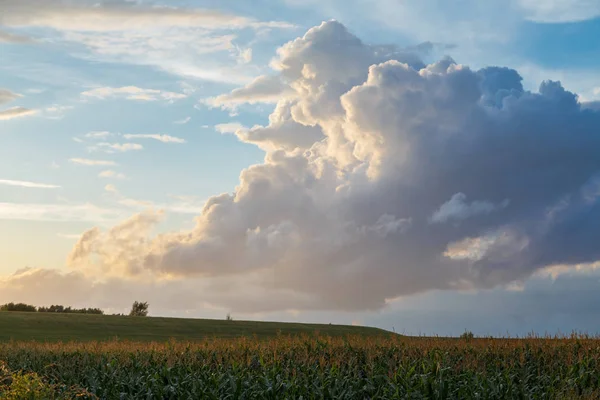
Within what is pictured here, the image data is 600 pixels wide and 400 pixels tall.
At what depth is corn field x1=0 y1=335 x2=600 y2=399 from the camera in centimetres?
1897

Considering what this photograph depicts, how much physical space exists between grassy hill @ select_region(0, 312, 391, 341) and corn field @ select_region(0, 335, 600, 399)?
72.1 ft

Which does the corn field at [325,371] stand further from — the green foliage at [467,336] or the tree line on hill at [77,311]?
the tree line on hill at [77,311]

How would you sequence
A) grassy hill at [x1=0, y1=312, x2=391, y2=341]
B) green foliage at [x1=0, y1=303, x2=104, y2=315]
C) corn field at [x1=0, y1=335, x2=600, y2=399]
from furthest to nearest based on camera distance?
green foliage at [x1=0, y1=303, x2=104, y2=315], grassy hill at [x1=0, y1=312, x2=391, y2=341], corn field at [x1=0, y1=335, x2=600, y2=399]

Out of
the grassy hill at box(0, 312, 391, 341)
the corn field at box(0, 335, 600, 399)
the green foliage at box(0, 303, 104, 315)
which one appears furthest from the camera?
the green foliage at box(0, 303, 104, 315)

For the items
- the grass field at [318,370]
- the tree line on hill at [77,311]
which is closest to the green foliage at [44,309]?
the tree line on hill at [77,311]

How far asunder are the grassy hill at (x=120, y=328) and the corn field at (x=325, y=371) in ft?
72.1

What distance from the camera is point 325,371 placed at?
67.4 ft

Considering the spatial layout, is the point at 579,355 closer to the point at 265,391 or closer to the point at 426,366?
the point at 426,366

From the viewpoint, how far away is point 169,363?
23625 mm

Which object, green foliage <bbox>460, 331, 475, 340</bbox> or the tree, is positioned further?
the tree

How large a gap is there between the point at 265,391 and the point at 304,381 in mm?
1480

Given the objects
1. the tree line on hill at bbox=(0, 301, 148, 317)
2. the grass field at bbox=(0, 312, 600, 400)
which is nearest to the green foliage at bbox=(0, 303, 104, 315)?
the tree line on hill at bbox=(0, 301, 148, 317)

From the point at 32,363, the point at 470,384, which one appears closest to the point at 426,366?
the point at 470,384

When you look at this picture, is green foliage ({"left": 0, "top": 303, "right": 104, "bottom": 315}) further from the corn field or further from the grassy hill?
the corn field
